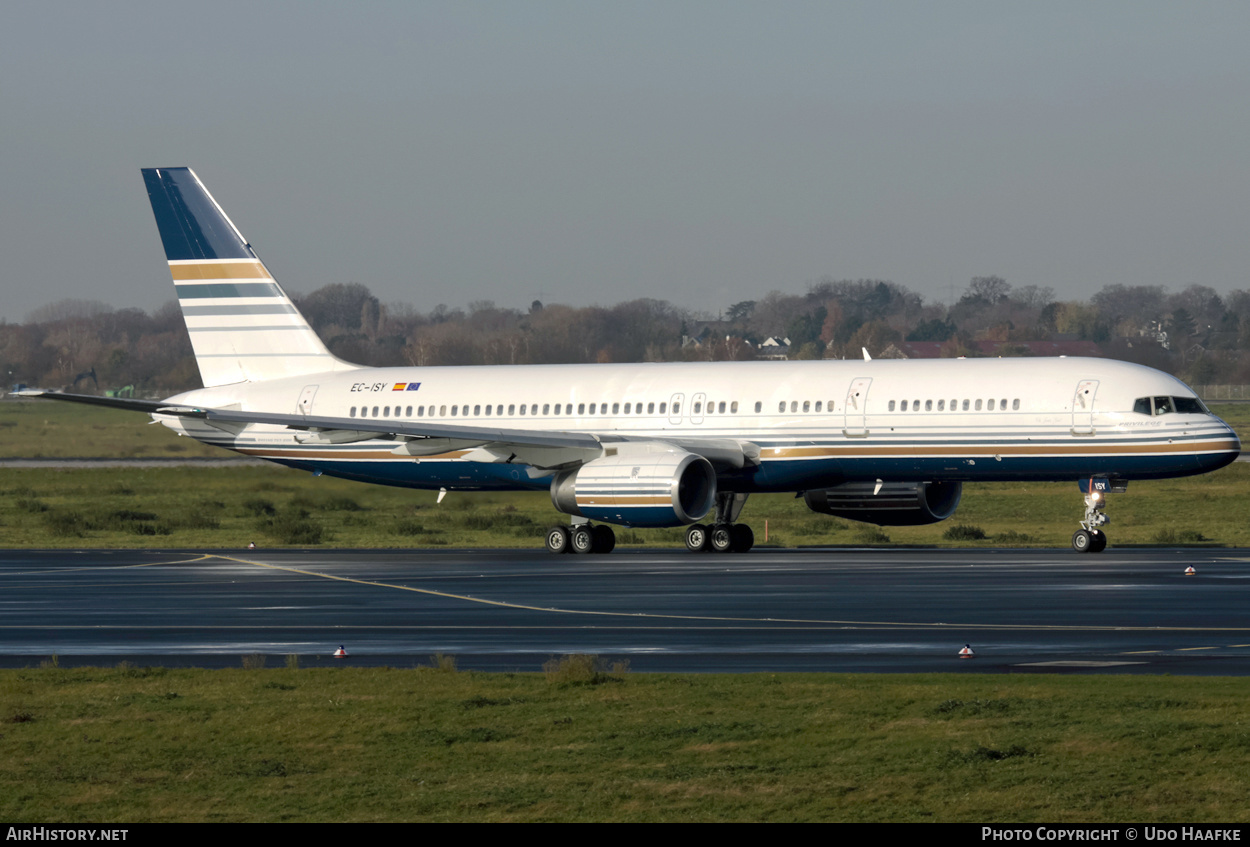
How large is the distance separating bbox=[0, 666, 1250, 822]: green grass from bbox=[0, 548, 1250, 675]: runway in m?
2.49

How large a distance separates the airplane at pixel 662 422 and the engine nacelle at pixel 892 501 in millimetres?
53

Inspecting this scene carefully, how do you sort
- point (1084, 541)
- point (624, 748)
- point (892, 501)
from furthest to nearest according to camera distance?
point (892, 501)
point (1084, 541)
point (624, 748)

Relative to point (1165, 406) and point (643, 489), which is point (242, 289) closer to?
point (643, 489)

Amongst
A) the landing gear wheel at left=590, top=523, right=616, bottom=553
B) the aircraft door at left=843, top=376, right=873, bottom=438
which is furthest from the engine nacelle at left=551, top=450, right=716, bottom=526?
the aircraft door at left=843, top=376, right=873, bottom=438

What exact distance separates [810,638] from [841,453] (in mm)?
18993

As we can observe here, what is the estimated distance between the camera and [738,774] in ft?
44.1

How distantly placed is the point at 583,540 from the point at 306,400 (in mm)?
10510

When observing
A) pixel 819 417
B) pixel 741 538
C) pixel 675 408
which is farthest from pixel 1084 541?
pixel 675 408

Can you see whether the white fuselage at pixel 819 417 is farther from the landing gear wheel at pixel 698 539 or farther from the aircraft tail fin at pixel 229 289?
the aircraft tail fin at pixel 229 289

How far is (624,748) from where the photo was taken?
47.7 ft

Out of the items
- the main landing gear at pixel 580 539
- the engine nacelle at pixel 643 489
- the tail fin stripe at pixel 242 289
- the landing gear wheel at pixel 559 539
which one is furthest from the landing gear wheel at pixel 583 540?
the tail fin stripe at pixel 242 289

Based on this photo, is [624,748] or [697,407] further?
[697,407]

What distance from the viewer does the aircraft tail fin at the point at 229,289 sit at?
50.5 m
